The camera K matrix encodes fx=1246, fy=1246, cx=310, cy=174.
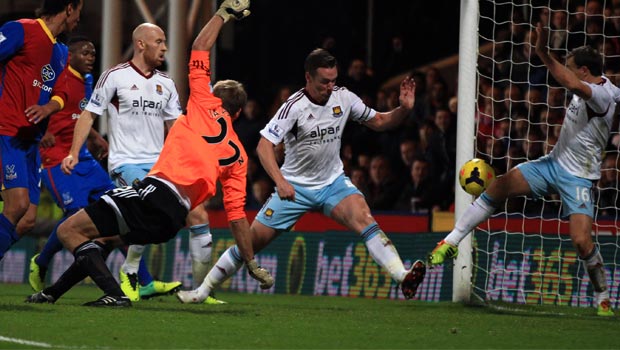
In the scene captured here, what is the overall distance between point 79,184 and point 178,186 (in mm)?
2891

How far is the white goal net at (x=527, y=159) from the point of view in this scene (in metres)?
11.9

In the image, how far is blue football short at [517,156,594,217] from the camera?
10.7 metres

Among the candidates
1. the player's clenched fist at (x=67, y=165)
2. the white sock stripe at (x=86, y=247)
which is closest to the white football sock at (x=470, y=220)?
the white sock stripe at (x=86, y=247)

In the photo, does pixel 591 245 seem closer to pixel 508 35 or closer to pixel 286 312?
pixel 286 312

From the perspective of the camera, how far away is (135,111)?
1128 centimetres

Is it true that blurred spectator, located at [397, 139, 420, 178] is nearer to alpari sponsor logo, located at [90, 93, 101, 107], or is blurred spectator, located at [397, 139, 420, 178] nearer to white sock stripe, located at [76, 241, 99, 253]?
alpari sponsor logo, located at [90, 93, 101, 107]

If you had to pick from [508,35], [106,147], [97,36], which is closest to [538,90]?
[508,35]

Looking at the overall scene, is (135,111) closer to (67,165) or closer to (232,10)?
(232,10)

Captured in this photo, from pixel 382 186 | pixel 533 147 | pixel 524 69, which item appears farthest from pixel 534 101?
pixel 382 186

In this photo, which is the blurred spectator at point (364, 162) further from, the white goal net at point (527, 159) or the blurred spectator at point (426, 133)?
the white goal net at point (527, 159)

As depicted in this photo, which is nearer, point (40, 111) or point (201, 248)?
point (40, 111)

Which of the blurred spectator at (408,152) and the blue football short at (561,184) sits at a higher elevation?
the blurred spectator at (408,152)

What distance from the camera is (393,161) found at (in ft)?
56.1

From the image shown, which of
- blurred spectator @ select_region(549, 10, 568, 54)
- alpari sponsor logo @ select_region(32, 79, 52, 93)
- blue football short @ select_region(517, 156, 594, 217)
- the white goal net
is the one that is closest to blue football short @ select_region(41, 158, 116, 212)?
alpari sponsor logo @ select_region(32, 79, 52, 93)
